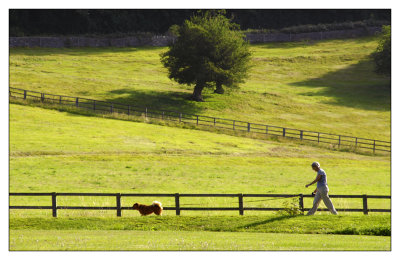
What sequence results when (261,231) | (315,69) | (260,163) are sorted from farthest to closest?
(315,69) → (260,163) → (261,231)

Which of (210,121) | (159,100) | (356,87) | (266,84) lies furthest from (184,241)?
(356,87)

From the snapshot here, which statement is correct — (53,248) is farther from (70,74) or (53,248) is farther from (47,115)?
(70,74)

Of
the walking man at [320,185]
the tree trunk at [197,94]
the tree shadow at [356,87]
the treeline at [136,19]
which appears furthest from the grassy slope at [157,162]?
the treeline at [136,19]

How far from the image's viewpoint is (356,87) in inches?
3661

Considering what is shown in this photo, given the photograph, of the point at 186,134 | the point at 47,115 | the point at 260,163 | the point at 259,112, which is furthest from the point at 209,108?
the point at 260,163

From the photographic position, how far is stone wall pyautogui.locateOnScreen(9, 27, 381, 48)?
104750mm

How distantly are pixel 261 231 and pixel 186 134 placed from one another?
35.6 metres

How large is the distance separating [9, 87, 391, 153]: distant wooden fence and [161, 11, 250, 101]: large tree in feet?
26.3

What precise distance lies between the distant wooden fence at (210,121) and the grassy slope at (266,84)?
3.64 metres

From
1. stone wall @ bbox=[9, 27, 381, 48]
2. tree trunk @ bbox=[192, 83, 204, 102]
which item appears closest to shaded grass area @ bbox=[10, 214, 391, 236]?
tree trunk @ bbox=[192, 83, 204, 102]

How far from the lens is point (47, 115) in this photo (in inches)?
2233

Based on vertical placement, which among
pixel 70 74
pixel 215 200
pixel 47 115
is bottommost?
pixel 215 200

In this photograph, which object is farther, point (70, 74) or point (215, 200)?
point (70, 74)

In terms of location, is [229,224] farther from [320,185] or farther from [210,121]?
[210,121]
